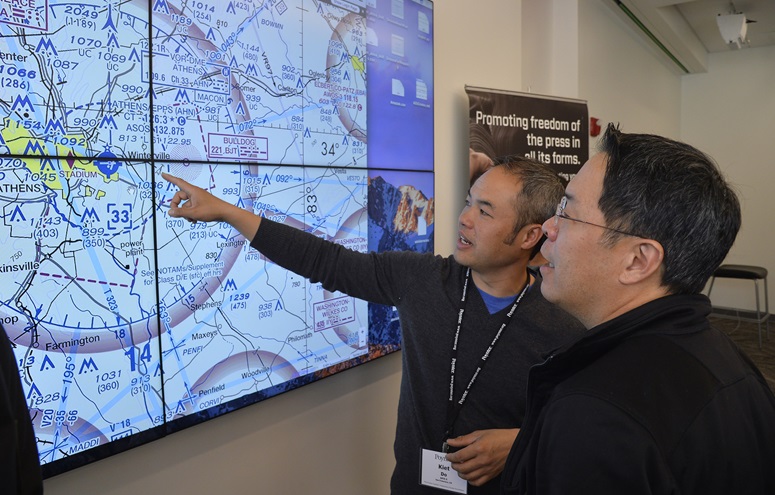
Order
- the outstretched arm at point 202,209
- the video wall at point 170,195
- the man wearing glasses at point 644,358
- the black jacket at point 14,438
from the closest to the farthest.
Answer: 1. the black jacket at point 14,438
2. the man wearing glasses at point 644,358
3. the video wall at point 170,195
4. the outstretched arm at point 202,209

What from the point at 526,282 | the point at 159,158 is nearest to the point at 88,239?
the point at 159,158

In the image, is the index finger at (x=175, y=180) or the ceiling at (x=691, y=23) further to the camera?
the ceiling at (x=691, y=23)

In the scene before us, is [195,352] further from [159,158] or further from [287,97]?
[287,97]

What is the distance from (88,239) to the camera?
135 centimetres

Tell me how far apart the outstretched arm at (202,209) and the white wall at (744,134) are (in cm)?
742

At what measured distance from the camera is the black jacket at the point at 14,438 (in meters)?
0.68

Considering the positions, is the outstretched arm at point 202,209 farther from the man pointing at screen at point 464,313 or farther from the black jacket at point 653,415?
the black jacket at point 653,415

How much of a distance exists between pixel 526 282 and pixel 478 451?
0.53m

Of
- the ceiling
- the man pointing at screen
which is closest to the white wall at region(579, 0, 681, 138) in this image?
the ceiling

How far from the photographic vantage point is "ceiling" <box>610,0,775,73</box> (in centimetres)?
507

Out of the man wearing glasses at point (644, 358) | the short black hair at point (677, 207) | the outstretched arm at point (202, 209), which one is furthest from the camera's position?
the outstretched arm at point (202, 209)

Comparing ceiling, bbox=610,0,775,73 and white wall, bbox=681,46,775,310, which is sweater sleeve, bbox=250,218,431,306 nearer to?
ceiling, bbox=610,0,775,73

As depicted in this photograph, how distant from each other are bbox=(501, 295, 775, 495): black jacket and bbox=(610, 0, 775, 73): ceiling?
473cm

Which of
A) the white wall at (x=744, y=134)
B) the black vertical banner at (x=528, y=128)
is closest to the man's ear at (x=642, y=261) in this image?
the black vertical banner at (x=528, y=128)
